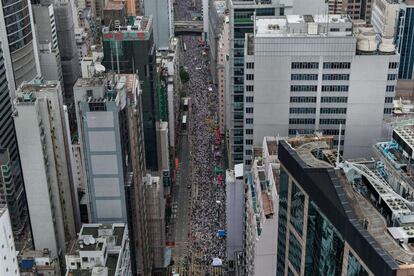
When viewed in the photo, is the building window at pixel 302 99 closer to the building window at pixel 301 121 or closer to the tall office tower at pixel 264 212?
the building window at pixel 301 121

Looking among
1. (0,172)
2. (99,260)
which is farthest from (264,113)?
(0,172)

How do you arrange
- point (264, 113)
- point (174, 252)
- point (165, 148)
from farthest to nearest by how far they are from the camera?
point (165, 148) < point (174, 252) < point (264, 113)

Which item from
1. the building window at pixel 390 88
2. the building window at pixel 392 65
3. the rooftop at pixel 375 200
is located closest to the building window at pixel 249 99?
the building window at pixel 390 88

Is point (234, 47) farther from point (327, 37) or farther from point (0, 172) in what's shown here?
point (0, 172)

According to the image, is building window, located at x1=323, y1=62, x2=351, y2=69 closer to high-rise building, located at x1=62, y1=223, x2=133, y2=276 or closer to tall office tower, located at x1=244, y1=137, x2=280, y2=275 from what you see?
tall office tower, located at x1=244, y1=137, x2=280, y2=275

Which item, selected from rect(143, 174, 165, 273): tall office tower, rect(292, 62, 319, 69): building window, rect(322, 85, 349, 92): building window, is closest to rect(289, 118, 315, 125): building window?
rect(322, 85, 349, 92): building window

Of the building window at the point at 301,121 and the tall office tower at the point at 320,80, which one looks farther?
the building window at the point at 301,121
